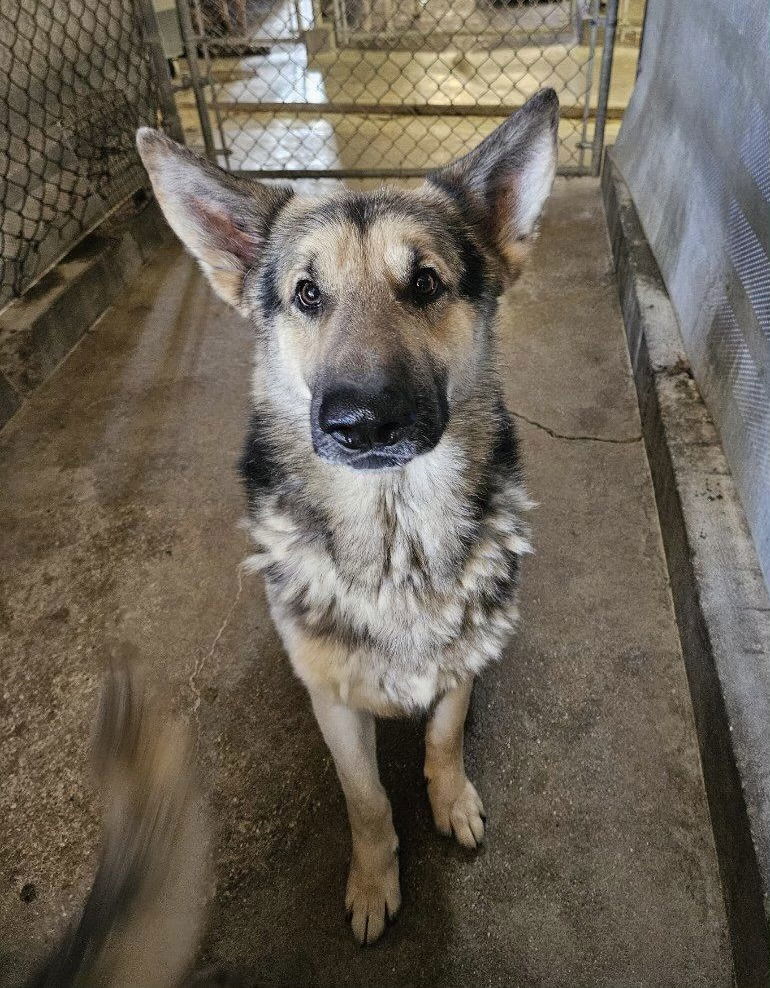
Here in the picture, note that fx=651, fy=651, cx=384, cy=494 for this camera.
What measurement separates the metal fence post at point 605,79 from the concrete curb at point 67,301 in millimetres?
3541

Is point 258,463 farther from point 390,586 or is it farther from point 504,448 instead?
point 504,448

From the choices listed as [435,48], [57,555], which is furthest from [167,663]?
[435,48]

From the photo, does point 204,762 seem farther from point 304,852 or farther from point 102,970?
point 102,970

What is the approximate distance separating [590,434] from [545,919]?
2122 mm

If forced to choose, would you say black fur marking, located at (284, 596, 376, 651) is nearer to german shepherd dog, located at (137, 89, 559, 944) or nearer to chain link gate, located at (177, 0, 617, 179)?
german shepherd dog, located at (137, 89, 559, 944)

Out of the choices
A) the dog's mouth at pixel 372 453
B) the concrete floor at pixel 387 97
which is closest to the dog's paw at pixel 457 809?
the dog's mouth at pixel 372 453

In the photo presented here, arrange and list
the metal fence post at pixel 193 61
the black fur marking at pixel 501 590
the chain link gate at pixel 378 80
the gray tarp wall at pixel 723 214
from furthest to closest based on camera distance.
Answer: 1. the chain link gate at pixel 378 80
2. the metal fence post at pixel 193 61
3. the gray tarp wall at pixel 723 214
4. the black fur marking at pixel 501 590

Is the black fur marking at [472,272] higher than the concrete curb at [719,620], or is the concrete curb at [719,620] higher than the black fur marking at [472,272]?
the black fur marking at [472,272]

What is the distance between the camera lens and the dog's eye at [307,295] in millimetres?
1790

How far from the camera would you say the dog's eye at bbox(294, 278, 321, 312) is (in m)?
1.79

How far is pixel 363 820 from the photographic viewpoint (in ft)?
5.75

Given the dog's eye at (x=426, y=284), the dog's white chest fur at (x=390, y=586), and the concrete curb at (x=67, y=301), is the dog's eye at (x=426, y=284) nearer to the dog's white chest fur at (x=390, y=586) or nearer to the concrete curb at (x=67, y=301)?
the dog's white chest fur at (x=390, y=586)

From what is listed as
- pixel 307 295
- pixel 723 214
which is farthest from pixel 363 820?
pixel 723 214

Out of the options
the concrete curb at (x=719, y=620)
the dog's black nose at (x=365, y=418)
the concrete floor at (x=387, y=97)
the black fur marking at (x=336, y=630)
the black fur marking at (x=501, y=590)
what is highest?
the dog's black nose at (x=365, y=418)
